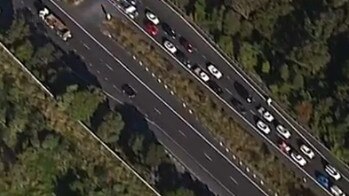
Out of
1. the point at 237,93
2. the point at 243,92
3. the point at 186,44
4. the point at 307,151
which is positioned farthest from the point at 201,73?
the point at 307,151

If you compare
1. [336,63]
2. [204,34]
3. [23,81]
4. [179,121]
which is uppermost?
[336,63]

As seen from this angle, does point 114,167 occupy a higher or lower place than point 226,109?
lower

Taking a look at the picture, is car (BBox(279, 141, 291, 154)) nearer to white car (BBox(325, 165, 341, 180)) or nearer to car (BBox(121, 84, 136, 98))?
white car (BBox(325, 165, 341, 180))

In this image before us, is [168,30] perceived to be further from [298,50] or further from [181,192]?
[181,192]

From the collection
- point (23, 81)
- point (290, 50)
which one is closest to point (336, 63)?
point (290, 50)

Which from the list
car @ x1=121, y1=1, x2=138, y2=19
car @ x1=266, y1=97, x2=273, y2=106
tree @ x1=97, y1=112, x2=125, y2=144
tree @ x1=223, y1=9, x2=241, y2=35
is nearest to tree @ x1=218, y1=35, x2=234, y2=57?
tree @ x1=223, y1=9, x2=241, y2=35

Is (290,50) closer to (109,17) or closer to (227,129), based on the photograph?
(227,129)

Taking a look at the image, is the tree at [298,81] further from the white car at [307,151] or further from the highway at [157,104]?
the highway at [157,104]
